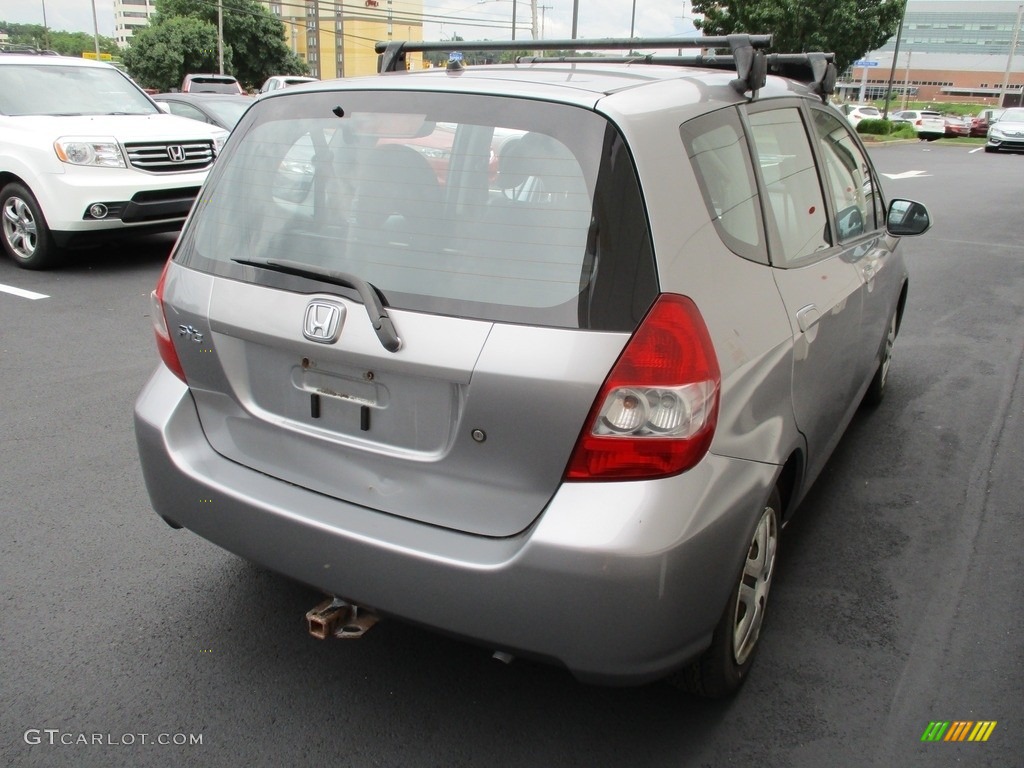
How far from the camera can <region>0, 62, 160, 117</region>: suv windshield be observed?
875cm

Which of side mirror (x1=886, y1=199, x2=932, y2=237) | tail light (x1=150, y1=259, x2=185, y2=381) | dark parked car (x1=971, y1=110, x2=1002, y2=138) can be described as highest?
side mirror (x1=886, y1=199, x2=932, y2=237)

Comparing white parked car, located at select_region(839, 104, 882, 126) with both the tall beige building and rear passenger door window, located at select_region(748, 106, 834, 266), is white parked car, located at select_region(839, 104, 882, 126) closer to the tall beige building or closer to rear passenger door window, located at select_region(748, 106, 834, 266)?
rear passenger door window, located at select_region(748, 106, 834, 266)

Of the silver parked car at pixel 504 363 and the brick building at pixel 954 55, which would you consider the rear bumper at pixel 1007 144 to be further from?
the brick building at pixel 954 55

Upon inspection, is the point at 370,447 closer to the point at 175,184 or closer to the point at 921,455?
the point at 921,455

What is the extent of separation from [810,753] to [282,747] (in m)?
1.41

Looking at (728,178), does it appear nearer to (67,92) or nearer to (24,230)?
(24,230)

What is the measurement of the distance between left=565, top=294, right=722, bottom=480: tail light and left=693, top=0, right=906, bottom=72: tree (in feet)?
109

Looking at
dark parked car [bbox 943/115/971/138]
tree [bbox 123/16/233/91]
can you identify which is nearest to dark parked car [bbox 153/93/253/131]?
dark parked car [bbox 943/115/971/138]

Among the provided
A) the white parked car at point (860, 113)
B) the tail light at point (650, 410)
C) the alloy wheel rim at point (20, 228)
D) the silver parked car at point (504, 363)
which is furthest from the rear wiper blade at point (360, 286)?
Answer: the white parked car at point (860, 113)

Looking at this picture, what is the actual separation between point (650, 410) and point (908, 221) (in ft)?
8.75

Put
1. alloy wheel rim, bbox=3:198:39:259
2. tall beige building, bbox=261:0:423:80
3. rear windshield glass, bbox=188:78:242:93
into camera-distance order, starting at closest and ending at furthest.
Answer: alloy wheel rim, bbox=3:198:39:259 < rear windshield glass, bbox=188:78:242:93 < tall beige building, bbox=261:0:423:80

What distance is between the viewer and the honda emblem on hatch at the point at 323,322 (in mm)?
2352

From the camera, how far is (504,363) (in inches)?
84.8

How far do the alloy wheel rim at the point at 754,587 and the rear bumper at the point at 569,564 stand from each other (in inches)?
11.1
